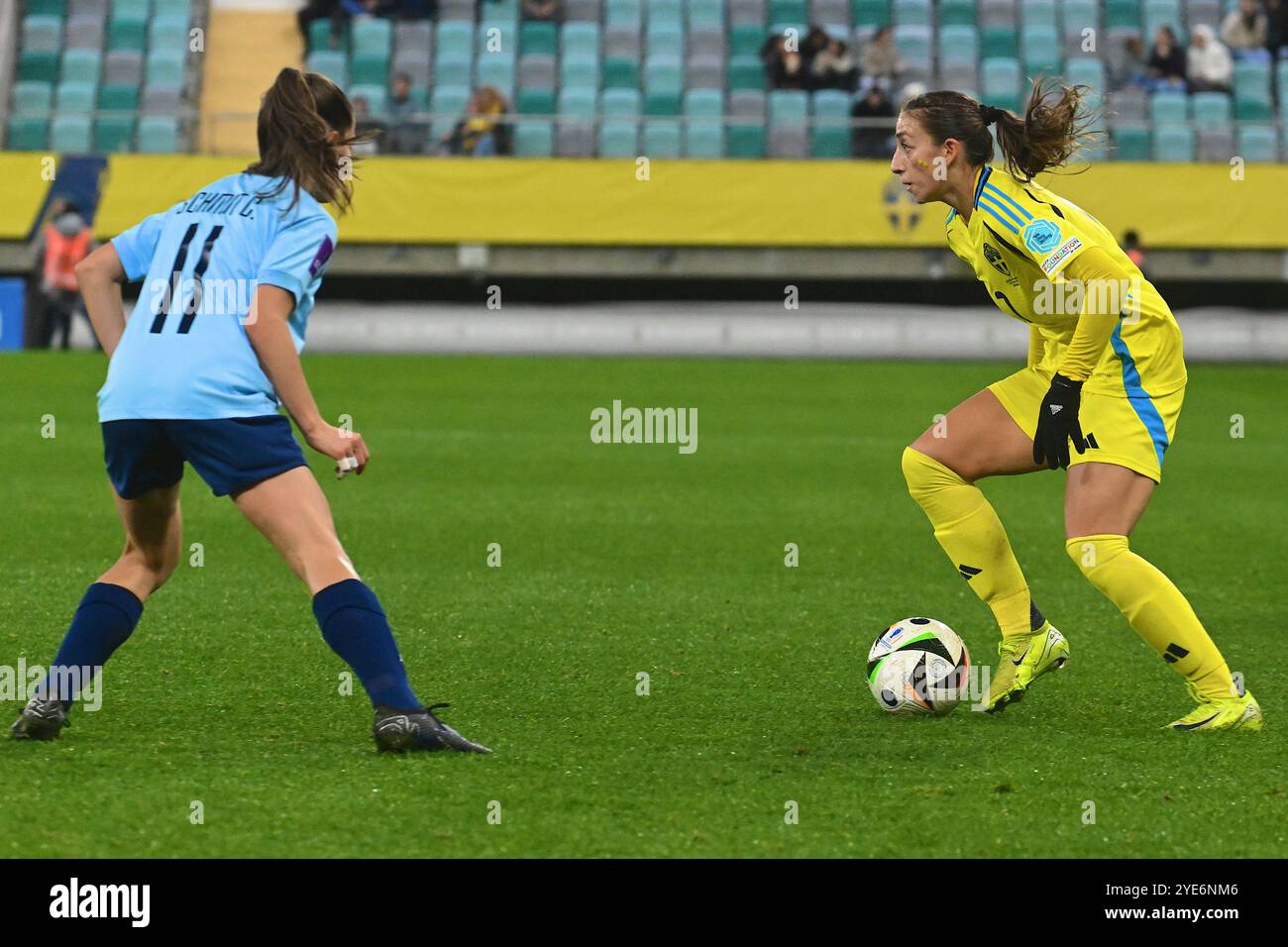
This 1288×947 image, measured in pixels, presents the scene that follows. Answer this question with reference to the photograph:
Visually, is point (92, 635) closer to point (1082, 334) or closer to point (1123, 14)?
point (1082, 334)

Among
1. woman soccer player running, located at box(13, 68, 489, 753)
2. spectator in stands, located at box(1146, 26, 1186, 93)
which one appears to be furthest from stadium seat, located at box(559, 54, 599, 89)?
woman soccer player running, located at box(13, 68, 489, 753)

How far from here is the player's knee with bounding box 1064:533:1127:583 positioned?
Result: 16.1ft

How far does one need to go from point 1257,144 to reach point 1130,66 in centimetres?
287

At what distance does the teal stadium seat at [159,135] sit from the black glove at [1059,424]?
1864 cm

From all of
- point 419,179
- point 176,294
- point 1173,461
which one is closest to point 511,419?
point 1173,461

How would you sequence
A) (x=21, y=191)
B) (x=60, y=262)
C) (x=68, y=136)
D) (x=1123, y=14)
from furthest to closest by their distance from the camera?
1. (x=1123, y=14)
2. (x=68, y=136)
3. (x=21, y=191)
4. (x=60, y=262)

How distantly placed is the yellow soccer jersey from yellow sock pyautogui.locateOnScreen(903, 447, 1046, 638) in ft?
1.64

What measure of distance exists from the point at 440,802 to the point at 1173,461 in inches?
416

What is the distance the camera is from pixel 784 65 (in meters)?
24.2

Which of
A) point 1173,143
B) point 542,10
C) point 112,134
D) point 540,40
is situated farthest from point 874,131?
point 112,134

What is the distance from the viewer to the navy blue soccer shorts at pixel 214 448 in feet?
13.7

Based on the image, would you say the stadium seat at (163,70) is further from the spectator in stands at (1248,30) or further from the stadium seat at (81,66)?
the spectator in stands at (1248,30)

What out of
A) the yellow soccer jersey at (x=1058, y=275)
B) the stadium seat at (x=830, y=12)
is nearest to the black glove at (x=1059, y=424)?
the yellow soccer jersey at (x=1058, y=275)

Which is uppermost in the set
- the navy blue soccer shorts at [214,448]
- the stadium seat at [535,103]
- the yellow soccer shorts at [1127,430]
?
the stadium seat at [535,103]
